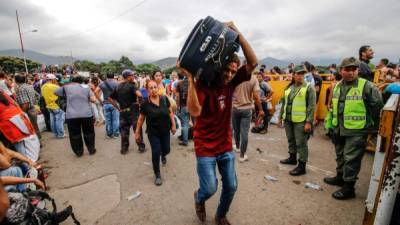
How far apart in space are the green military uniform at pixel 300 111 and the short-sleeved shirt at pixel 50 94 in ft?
22.6

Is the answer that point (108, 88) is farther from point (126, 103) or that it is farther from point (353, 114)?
point (353, 114)

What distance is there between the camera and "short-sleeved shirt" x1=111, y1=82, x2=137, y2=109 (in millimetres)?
5691

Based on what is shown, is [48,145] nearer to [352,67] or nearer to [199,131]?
[199,131]

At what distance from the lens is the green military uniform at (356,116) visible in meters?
3.10

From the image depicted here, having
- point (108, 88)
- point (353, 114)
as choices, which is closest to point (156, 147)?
point (353, 114)

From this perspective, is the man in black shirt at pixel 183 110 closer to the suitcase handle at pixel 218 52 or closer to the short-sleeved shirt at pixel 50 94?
the short-sleeved shirt at pixel 50 94

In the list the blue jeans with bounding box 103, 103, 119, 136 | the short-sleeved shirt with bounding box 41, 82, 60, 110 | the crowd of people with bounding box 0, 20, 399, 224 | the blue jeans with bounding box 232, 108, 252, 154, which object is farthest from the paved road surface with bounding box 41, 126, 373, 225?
the short-sleeved shirt with bounding box 41, 82, 60, 110

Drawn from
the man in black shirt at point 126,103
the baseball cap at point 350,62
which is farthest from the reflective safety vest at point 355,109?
the man in black shirt at point 126,103

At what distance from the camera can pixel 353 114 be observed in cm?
321

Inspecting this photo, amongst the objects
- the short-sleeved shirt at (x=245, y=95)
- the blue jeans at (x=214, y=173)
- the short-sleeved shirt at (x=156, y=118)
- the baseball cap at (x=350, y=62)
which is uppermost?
the baseball cap at (x=350, y=62)

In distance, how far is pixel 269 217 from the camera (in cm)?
298

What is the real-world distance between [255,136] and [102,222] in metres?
5.21

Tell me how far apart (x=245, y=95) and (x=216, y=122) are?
7.90 ft

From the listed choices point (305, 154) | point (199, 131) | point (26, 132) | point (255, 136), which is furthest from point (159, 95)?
point (255, 136)
